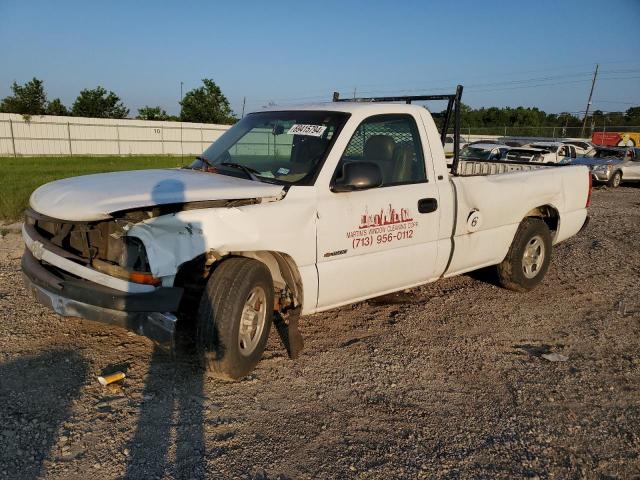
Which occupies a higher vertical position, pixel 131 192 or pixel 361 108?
pixel 361 108

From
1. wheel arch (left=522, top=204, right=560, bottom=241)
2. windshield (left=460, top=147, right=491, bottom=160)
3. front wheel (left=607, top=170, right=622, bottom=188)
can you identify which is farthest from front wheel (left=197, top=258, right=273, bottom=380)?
front wheel (left=607, top=170, right=622, bottom=188)

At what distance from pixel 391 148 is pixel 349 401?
7.33ft

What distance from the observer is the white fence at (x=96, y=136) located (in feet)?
102

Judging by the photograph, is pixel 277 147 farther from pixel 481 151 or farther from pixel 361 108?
pixel 481 151

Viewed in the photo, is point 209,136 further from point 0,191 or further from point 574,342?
point 574,342

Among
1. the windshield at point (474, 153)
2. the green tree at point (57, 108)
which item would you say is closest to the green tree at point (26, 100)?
the green tree at point (57, 108)

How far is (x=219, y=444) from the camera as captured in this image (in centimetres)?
308

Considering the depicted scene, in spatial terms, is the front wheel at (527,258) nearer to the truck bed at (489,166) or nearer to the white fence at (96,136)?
the truck bed at (489,166)

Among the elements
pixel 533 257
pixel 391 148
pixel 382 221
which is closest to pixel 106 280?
pixel 382 221

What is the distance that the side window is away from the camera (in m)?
4.51

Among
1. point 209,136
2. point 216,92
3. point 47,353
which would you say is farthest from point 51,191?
point 216,92

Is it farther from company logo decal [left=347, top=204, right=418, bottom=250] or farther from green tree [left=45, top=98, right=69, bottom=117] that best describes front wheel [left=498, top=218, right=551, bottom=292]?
green tree [left=45, top=98, right=69, bottom=117]

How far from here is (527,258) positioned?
6137mm

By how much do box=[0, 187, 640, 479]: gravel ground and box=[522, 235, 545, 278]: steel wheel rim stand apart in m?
0.70
